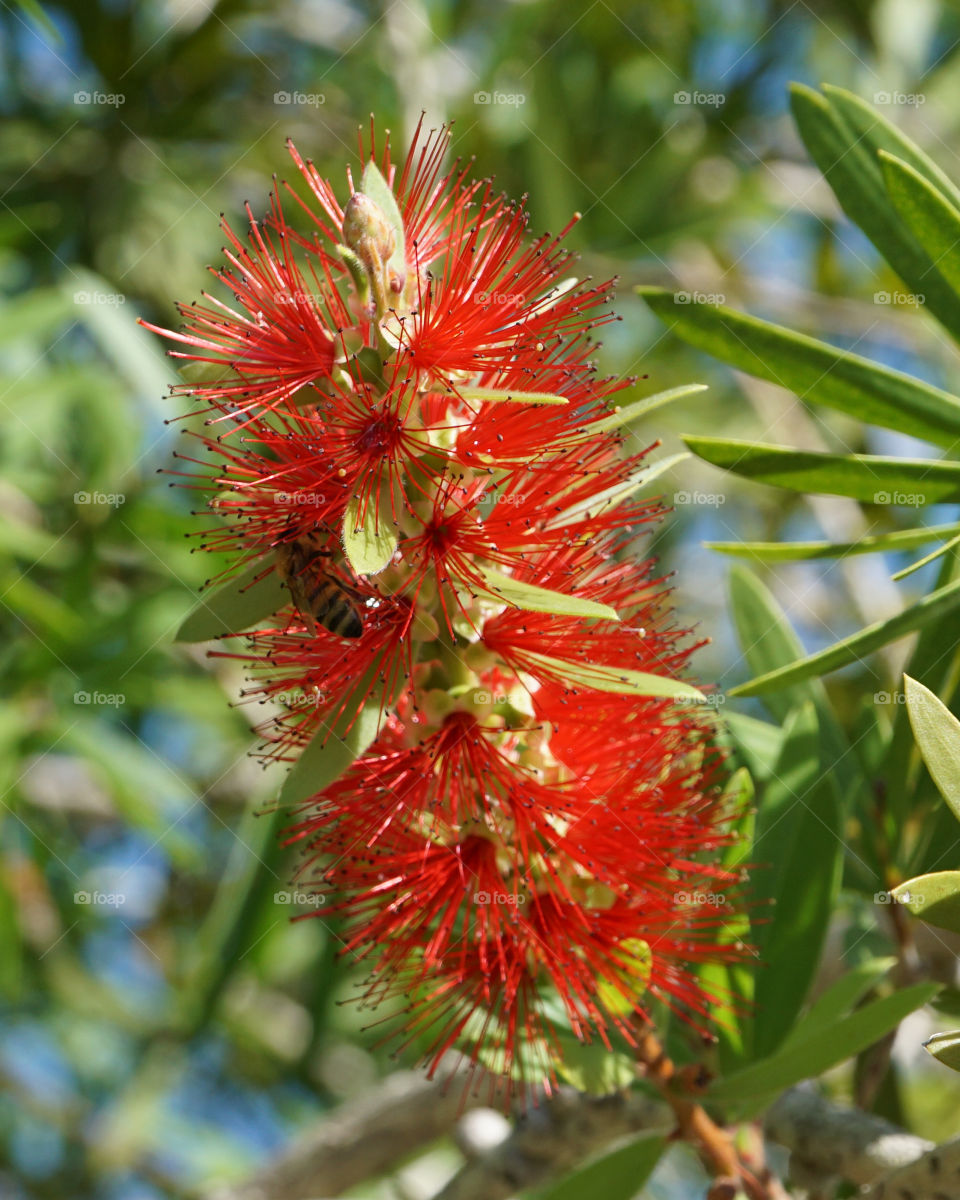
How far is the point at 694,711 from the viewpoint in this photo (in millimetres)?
1488

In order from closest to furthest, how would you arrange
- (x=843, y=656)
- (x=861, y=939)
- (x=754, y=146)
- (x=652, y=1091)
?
(x=843, y=656)
(x=652, y=1091)
(x=861, y=939)
(x=754, y=146)

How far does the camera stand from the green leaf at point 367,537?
114cm

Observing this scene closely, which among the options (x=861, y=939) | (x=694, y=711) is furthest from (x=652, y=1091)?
(x=694, y=711)

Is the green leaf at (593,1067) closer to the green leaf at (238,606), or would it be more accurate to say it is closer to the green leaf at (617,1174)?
the green leaf at (617,1174)

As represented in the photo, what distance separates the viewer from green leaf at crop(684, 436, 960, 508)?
1.29m

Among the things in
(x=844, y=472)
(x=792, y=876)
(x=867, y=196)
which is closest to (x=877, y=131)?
(x=867, y=196)

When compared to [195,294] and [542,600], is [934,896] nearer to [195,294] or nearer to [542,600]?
[542,600]

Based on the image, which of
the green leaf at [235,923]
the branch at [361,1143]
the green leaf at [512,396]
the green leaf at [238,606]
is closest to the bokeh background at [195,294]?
the green leaf at [235,923]

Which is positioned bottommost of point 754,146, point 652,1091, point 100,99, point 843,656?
point 652,1091

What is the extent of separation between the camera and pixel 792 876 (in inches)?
61.4

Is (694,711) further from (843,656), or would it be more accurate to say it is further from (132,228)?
(132,228)

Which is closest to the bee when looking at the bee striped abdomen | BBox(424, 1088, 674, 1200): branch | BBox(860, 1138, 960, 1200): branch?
the bee striped abdomen

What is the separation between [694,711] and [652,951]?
0.97 ft

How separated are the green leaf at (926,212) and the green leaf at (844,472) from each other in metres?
0.20
